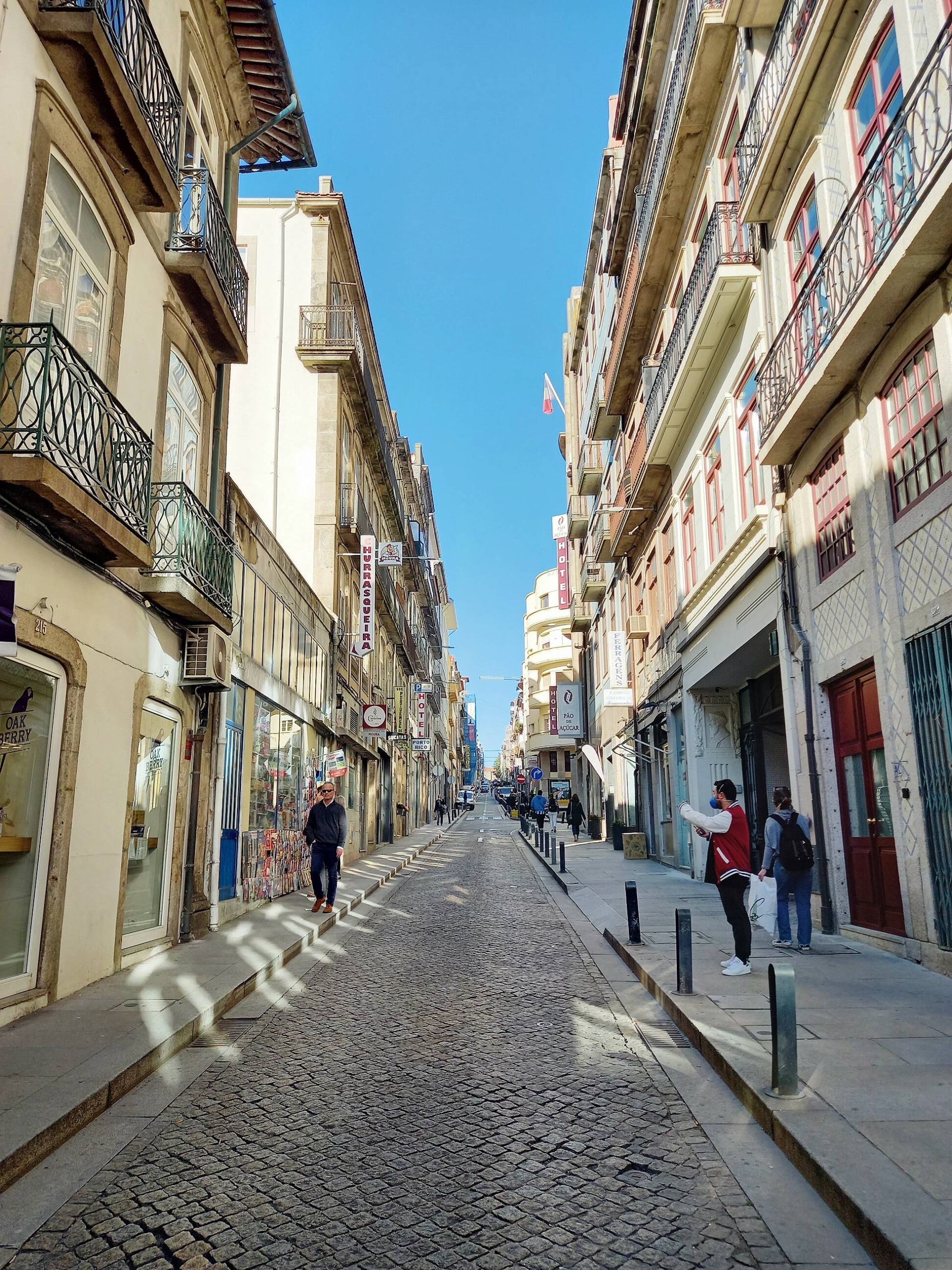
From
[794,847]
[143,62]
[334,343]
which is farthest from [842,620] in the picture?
[334,343]

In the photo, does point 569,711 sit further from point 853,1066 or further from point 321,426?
point 853,1066

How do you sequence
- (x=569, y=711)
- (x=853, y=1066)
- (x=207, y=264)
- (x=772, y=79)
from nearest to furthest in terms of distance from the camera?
(x=853, y=1066) → (x=207, y=264) → (x=772, y=79) → (x=569, y=711)

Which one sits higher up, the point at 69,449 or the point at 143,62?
the point at 143,62

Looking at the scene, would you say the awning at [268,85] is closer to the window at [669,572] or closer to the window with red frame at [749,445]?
the window with red frame at [749,445]

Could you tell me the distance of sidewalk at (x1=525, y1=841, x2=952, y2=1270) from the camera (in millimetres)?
3553

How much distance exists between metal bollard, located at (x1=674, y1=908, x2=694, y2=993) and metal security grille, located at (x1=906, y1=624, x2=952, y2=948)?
235 cm

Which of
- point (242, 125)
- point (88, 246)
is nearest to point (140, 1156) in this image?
point (88, 246)

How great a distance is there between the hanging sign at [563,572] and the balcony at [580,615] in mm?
384

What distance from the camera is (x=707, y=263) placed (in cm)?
1478

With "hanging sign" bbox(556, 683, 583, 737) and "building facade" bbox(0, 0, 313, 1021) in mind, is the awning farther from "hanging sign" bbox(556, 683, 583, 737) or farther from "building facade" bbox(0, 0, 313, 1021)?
"hanging sign" bbox(556, 683, 583, 737)

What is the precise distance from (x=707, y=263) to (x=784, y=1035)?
1289 centimetres

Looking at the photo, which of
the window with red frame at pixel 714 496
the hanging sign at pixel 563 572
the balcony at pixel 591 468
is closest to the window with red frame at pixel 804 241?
the window with red frame at pixel 714 496

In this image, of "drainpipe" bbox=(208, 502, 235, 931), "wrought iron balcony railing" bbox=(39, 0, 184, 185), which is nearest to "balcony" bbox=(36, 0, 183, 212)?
"wrought iron balcony railing" bbox=(39, 0, 184, 185)

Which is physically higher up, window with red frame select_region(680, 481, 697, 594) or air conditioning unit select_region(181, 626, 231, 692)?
window with red frame select_region(680, 481, 697, 594)
